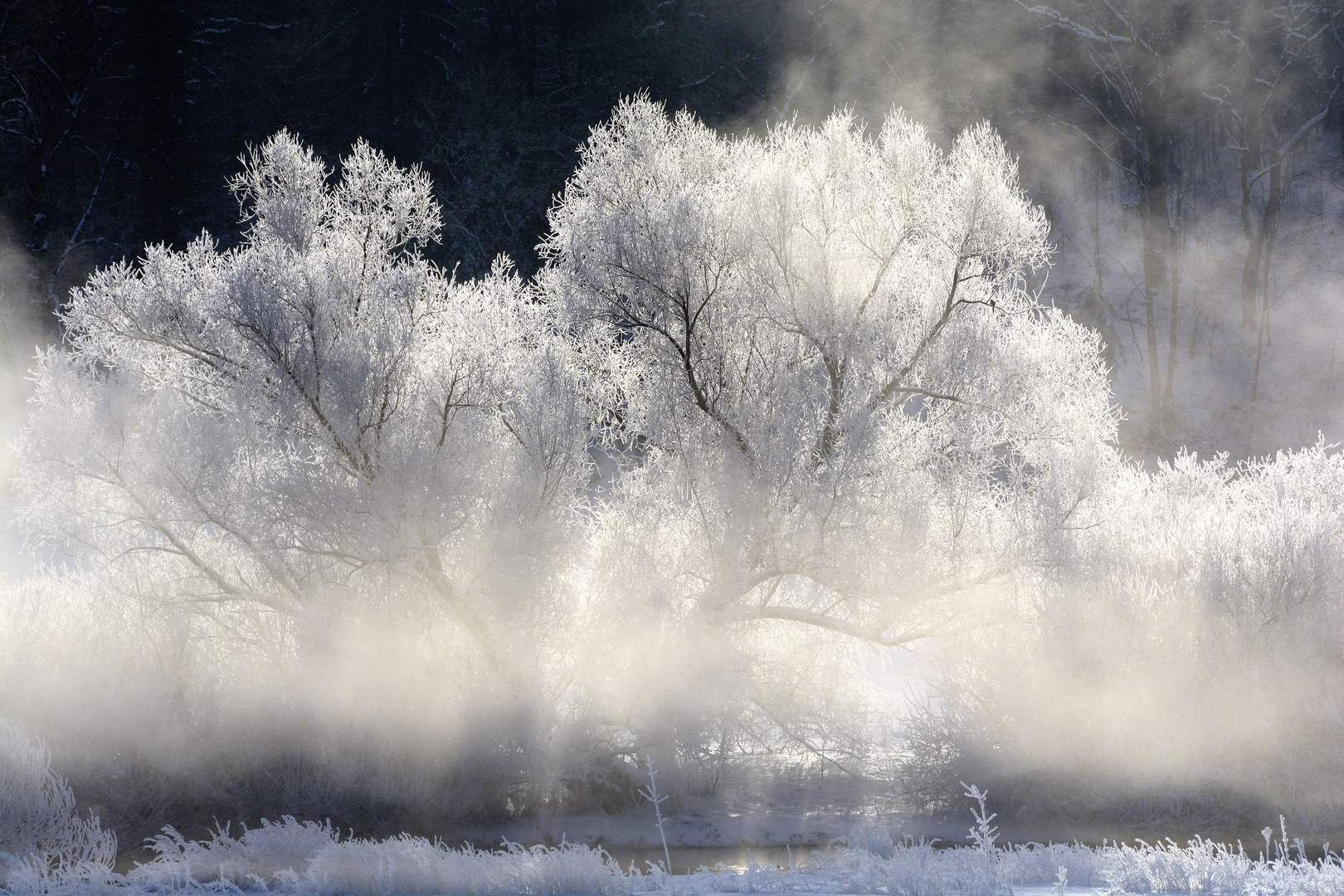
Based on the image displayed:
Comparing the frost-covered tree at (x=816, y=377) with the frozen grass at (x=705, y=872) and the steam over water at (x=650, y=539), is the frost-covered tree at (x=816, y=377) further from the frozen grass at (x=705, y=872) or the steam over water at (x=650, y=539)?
the frozen grass at (x=705, y=872)

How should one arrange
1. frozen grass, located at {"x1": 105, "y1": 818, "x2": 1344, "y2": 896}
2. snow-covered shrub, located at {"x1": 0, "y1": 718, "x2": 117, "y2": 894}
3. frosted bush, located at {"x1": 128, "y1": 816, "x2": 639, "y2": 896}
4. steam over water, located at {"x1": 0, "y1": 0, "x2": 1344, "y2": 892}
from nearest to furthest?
frozen grass, located at {"x1": 105, "y1": 818, "x2": 1344, "y2": 896} < frosted bush, located at {"x1": 128, "y1": 816, "x2": 639, "y2": 896} < snow-covered shrub, located at {"x1": 0, "y1": 718, "x2": 117, "y2": 894} < steam over water, located at {"x1": 0, "y1": 0, "x2": 1344, "y2": 892}

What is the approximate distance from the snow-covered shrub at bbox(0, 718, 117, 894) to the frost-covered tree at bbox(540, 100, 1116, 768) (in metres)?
5.31

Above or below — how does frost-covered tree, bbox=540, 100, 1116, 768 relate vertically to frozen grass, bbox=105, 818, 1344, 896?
above

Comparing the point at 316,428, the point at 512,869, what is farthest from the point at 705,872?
the point at 316,428

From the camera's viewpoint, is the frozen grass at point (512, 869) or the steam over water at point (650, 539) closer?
the frozen grass at point (512, 869)

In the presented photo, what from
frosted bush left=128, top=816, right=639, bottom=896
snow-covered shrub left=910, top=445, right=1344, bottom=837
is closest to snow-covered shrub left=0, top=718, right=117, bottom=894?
frosted bush left=128, top=816, right=639, bottom=896

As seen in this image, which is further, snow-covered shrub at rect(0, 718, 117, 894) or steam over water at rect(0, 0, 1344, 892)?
steam over water at rect(0, 0, 1344, 892)

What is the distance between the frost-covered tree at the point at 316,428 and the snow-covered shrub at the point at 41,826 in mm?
2294

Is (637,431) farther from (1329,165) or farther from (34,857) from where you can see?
(1329,165)

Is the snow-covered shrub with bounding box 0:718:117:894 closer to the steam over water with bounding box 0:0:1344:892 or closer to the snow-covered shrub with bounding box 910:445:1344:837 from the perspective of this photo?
the steam over water with bounding box 0:0:1344:892

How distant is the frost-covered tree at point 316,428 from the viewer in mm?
10617

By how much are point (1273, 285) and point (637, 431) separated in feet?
77.7

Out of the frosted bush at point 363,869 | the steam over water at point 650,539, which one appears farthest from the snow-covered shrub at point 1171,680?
the frosted bush at point 363,869

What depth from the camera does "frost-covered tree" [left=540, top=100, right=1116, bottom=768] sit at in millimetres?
11078
